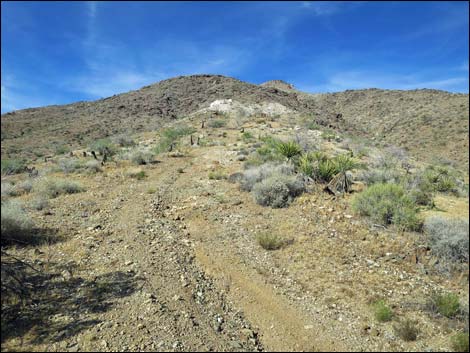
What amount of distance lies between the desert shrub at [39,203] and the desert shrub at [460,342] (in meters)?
9.65

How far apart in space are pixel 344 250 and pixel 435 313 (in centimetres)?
214

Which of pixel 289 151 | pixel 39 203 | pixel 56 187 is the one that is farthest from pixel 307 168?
pixel 56 187

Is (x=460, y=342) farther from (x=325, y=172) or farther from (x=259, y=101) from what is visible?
(x=259, y=101)

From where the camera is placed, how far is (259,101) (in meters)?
47.6

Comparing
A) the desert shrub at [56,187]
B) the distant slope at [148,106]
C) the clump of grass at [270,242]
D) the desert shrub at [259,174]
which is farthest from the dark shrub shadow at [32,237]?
the distant slope at [148,106]

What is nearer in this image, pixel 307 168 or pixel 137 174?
pixel 307 168

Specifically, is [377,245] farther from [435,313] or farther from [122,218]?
[122,218]

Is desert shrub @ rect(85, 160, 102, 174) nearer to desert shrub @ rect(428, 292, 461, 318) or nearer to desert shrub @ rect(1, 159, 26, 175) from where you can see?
desert shrub @ rect(1, 159, 26, 175)

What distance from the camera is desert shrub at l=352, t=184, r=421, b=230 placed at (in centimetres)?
702

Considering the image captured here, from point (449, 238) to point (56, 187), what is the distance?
11.0 m

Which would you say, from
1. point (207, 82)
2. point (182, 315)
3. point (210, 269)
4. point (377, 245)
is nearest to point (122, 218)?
point (210, 269)

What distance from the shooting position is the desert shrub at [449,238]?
5633mm

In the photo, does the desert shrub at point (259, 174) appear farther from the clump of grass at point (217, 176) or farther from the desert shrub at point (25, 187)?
the desert shrub at point (25, 187)

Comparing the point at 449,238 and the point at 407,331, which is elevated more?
the point at 449,238
